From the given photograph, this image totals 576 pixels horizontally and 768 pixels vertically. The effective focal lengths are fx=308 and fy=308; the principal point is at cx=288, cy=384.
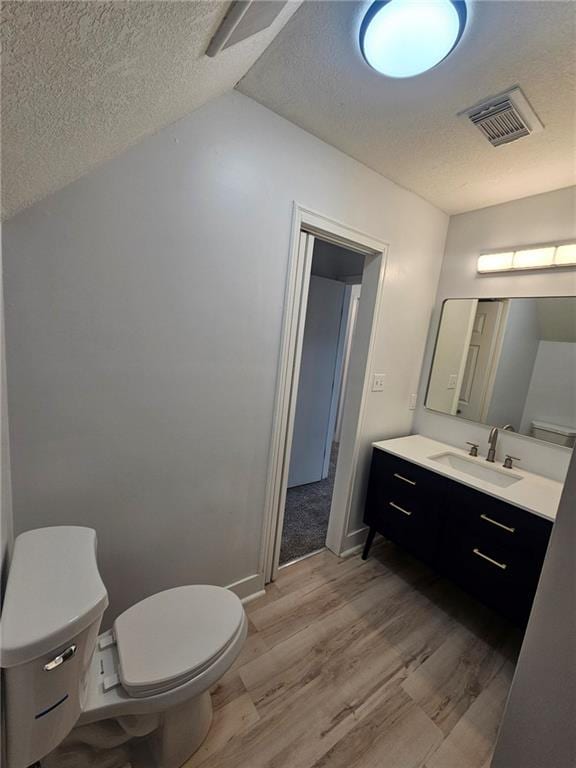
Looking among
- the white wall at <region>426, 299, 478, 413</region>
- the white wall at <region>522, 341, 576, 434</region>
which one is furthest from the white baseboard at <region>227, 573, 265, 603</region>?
the white wall at <region>522, 341, 576, 434</region>

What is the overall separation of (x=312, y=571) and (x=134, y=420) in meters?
1.53

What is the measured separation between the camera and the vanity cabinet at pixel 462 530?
4.57 ft

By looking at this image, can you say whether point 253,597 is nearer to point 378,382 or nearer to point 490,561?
point 490,561

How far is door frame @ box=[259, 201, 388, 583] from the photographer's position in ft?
4.98

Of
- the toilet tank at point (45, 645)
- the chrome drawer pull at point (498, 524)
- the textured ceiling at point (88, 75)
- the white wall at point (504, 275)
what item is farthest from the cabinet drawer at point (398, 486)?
the textured ceiling at point (88, 75)

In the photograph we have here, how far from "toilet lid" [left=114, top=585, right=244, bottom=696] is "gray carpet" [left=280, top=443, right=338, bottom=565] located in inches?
39.0

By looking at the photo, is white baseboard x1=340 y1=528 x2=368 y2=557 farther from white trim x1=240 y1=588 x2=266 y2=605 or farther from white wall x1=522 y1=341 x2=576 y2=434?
white wall x1=522 y1=341 x2=576 y2=434

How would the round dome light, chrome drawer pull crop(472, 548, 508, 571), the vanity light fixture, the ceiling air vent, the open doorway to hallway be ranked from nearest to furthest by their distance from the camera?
the round dome light → the ceiling air vent → chrome drawer pull crop(472, 548, 508, 571) → the vanity light fixture → the open doorway to hallway

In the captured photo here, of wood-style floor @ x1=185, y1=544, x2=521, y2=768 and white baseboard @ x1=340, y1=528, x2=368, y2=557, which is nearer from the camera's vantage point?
wood-style floor @ x1=185, y1=544, x2=521, y2=768

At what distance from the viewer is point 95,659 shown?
0.99 meters

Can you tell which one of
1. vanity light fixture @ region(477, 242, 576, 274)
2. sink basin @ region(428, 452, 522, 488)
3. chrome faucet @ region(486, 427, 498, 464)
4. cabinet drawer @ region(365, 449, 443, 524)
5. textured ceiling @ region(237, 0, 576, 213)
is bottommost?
cabinet drawer @ region(365, 449, 443, 524)

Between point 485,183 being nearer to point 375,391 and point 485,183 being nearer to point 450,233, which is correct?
point 450,233

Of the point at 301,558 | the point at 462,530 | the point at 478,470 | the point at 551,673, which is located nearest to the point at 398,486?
Result: the point at 462,530

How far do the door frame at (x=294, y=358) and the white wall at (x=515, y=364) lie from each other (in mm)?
806
